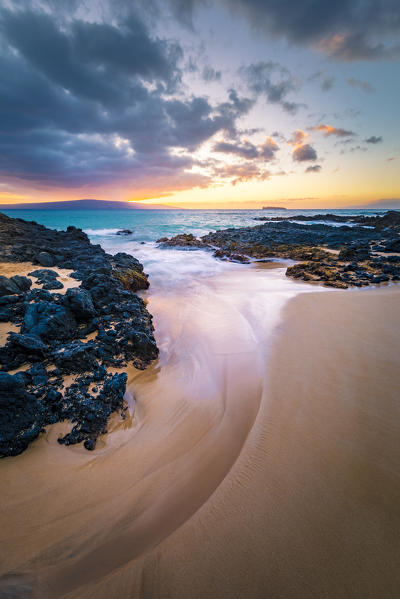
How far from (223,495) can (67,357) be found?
2902 millimetres

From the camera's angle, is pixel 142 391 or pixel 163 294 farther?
pixel 163 294

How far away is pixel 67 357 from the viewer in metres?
3.46

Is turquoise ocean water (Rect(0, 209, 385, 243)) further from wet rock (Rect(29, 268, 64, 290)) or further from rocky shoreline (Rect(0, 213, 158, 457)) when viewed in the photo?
rocky shoreline (Rect(0, 213, 158, 457))

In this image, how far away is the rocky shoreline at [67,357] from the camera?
101 inches

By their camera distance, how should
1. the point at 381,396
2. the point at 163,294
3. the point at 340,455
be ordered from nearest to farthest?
the point at 340,455 → the point at 381,396 → the point at 163,294

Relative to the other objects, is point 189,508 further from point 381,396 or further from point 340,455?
point 381,396

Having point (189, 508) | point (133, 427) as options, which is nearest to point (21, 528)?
point (133, 427)

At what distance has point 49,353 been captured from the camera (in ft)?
12.0

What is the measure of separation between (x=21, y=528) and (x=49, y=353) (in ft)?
7.49

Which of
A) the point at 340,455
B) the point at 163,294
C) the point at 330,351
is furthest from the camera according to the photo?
the point at 163,294

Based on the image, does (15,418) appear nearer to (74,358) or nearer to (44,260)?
(74,358)

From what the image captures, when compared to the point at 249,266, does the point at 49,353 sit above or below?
above

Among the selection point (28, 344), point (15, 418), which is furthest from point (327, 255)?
point (15, 418)

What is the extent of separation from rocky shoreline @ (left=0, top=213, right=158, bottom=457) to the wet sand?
0.24 m
